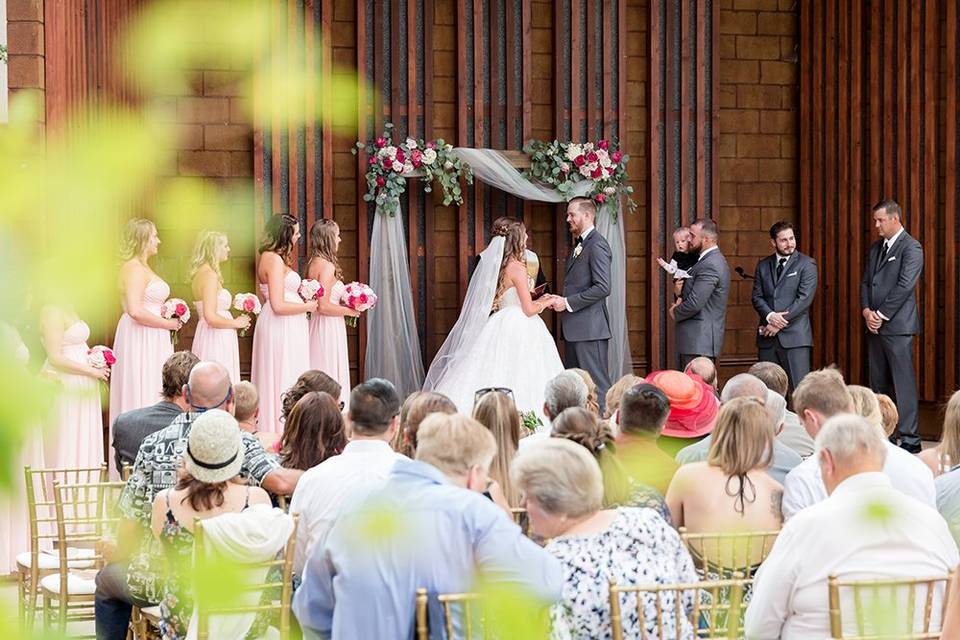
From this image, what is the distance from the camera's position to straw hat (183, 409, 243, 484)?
3.53 metres

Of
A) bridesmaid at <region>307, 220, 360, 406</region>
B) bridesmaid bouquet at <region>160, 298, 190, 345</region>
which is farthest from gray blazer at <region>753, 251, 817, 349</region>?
bridesmaid bouquet at <region>160, 298, 190, 345</region>

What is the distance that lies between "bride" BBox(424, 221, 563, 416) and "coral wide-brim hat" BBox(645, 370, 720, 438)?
3982 mm

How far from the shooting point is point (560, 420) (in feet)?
A: 12.7

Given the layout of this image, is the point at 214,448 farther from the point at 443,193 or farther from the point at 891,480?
the point at 443,193

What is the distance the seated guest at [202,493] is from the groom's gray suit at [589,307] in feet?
20.5

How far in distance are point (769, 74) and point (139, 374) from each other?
6789 millimetres

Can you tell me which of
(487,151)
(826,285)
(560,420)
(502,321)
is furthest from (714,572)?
(826,285)

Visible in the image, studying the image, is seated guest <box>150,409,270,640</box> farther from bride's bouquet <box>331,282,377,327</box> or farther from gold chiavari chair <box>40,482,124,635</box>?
bride's bouquet <box>331,282,377,327</box>

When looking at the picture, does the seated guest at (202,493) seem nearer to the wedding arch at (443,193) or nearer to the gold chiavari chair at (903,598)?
the gold chiavari chair at (903,598)

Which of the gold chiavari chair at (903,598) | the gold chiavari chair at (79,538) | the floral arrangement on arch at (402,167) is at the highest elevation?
the floral arrangement on arch at (402,167)

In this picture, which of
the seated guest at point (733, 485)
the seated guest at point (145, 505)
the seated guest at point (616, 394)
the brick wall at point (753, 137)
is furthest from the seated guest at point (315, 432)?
the brick wall at point (753, 137)

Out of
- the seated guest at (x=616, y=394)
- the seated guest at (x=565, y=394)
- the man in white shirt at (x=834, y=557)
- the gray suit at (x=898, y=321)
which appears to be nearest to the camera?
the man in white shirt at (x=834, y=557)

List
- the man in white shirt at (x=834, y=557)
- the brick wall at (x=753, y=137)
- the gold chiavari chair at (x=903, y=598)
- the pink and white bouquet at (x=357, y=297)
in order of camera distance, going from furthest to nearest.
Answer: the brick wall at (x=753, y=137) → the pink and white bouquet at (x=357, y=297) → the man in white shirt at (x=834, y=557) → the gold chiavari chair at (x=903, y=598)

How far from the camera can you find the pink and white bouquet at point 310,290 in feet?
29.8
